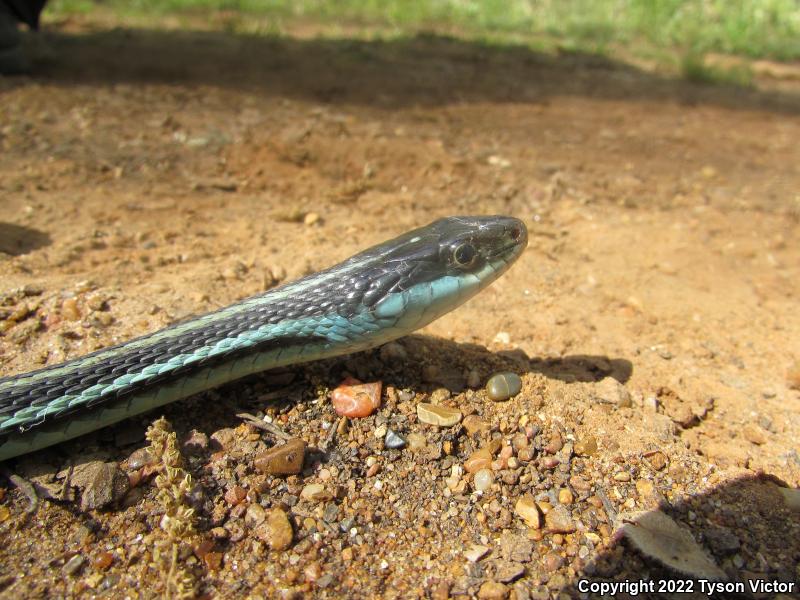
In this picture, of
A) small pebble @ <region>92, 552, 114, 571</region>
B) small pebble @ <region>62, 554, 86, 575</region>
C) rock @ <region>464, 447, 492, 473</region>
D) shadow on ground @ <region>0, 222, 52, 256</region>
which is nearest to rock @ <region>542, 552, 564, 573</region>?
rock @ <region>464, 447, 492, 473</region>

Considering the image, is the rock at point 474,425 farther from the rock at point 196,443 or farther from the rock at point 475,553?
the rock at point 196,443

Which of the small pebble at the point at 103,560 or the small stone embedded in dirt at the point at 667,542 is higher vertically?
the small stone embedded in dirt at the point at 667,542

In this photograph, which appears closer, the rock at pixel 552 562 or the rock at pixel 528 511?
the rock at pixel 552 562

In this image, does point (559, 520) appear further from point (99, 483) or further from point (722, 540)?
point (99, 483)

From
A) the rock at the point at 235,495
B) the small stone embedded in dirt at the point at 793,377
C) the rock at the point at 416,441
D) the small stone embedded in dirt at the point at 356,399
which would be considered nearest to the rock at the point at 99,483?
the rock at the point at 235,495

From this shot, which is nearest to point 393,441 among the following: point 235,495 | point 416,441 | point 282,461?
point 416,441

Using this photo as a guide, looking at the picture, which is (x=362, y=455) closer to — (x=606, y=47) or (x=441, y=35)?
(x=441, y=35)

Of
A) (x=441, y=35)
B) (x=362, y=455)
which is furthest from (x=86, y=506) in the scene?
(x=441, y=35)
